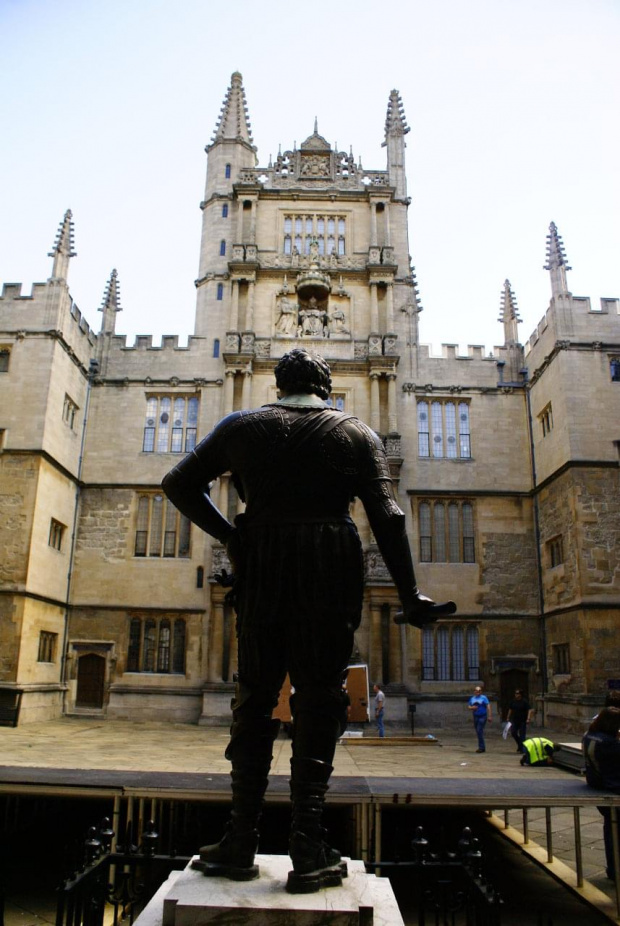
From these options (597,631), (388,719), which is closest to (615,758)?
(597,631)

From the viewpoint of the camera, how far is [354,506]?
72.3ft

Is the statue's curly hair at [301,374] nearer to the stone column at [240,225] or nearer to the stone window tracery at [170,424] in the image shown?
the stone window tracery at [170,424]

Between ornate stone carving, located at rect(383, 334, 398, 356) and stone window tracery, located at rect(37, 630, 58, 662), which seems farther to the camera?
ornate stone carving, located at rect(383, 334, 398, 356)

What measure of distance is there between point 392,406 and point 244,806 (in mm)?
21017

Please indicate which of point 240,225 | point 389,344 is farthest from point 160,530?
point 240,225

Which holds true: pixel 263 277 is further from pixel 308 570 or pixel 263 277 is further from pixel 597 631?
pixel 308 570

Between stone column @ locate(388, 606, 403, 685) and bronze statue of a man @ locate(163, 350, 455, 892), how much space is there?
1853 centimetres

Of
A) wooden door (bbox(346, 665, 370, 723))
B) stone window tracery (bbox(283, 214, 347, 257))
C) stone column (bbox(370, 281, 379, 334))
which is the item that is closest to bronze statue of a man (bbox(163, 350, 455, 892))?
wooden door (bbox(346, 665, 370, 723))

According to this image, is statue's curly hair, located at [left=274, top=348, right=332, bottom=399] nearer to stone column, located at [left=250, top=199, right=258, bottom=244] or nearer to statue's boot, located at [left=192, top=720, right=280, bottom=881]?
statue's boot, located at [left=192, top=720, right=280, bottom=881]

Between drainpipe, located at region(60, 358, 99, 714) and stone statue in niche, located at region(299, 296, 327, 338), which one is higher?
stone statue in niche, located at region(299, 296, 327, 338)

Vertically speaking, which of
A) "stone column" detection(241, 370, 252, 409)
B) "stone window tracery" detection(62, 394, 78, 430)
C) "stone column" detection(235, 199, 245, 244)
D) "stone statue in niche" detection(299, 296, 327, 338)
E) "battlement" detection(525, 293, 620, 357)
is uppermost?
"stone column" detection(235, 199, 245, 244)

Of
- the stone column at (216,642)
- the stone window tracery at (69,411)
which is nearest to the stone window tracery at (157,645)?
the stone column at (216,642)

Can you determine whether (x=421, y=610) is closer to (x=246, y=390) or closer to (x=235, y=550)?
(x=235, y=550)

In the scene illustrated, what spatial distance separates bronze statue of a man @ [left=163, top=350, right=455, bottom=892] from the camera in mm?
3213
